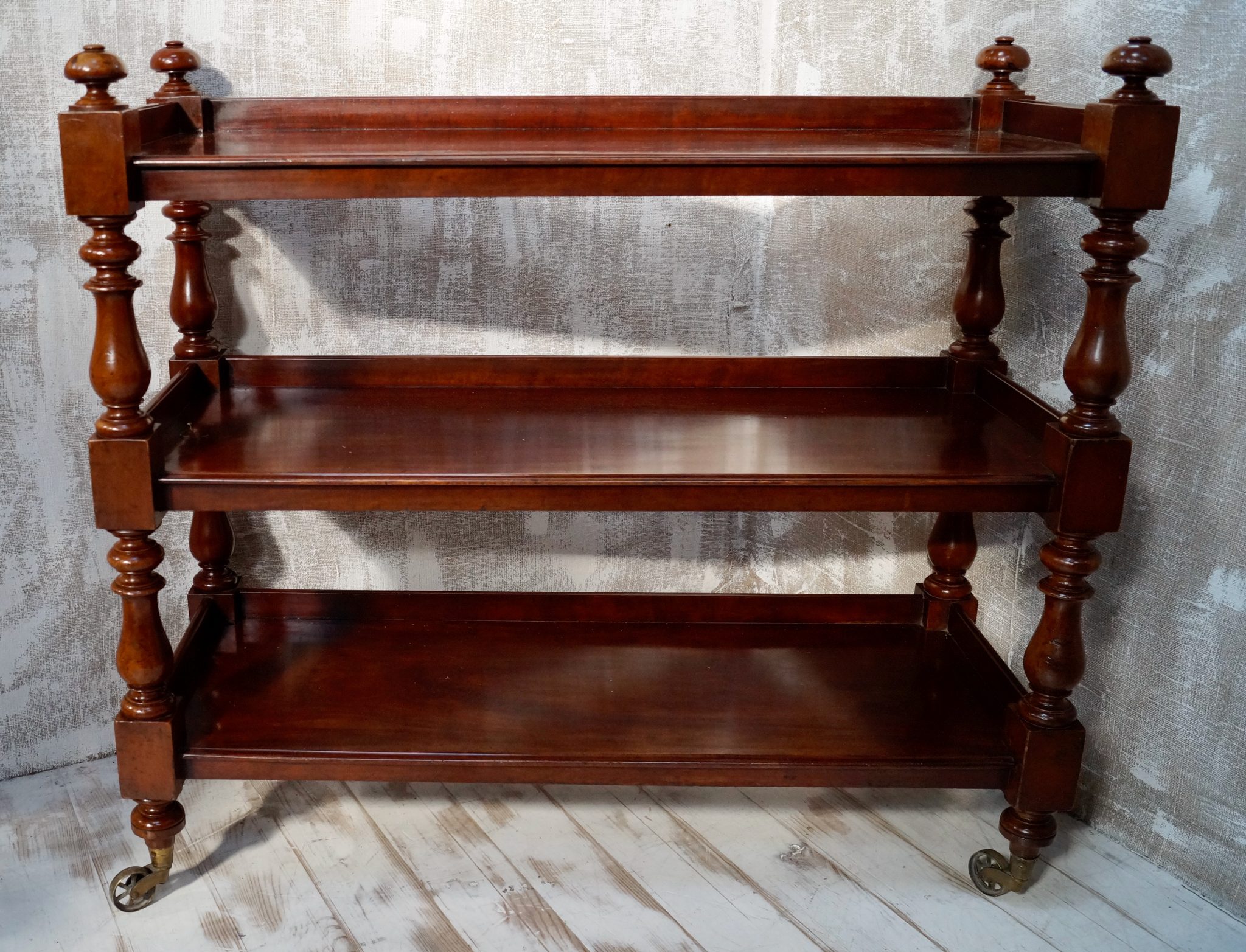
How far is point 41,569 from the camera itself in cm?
222

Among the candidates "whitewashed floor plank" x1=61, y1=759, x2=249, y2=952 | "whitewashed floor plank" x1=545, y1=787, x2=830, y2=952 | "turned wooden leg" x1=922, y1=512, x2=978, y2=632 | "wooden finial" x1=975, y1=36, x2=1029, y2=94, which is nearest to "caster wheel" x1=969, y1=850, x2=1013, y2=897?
"whitewashed floor plank" x1=545, y1=787, x2=830, y2=952

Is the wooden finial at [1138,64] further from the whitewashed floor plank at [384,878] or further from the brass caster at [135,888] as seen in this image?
the brass caster at [135,888]

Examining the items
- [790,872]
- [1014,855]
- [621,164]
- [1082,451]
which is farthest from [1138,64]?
[790,872]

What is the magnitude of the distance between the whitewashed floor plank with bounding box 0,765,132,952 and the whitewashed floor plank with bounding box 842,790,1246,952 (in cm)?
129

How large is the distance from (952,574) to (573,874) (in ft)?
2.96

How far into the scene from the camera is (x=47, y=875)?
1.99 meters

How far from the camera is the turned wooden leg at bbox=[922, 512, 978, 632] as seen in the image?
2.29 m

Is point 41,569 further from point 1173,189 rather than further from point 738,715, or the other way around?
point 1173,189

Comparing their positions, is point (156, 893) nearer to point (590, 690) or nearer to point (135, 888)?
point (135, 888)

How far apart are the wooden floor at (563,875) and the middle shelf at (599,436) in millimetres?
646

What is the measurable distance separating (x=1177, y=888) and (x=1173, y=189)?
44.6 inches

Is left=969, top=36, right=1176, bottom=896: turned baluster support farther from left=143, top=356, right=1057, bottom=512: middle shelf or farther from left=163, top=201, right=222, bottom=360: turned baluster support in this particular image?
left=163, top=201, right=222, bottom=360: turned baluster support

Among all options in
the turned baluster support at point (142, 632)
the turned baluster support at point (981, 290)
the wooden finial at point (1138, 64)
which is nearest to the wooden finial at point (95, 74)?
the turned baluster support at point (142, 632)

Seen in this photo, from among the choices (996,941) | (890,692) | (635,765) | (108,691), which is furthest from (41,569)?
(996,941)
